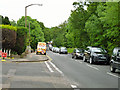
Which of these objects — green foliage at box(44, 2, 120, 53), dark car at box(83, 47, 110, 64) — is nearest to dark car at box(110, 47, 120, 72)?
green foliage at box(44, 2, 120, 53)

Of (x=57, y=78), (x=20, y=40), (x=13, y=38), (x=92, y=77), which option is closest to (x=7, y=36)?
(x=13, y=38)

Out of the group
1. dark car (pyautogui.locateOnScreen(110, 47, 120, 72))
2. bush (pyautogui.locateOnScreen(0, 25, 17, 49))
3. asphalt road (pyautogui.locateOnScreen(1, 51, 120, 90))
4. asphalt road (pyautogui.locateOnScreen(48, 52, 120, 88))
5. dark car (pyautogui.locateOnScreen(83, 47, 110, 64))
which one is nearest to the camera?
asphalt road (pyautogui.locateOnScreen(1, 51, 120, 90))

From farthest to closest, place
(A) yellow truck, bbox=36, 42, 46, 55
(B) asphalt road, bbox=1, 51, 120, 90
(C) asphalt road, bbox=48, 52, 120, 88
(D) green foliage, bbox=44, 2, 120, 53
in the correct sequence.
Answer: (A) yellow truck, bbox=36, 42, 46, 55, (D) green foliage, bbox=44, 2, 120, 53, (C) asphalt road, bbox=48, 52, 120, 88, (B) asphalt road, bbox=1, 51, 120, 90

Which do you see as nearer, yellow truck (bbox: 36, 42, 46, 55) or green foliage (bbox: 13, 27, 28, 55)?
green foliage (bbox: 13, 27, 28, 55)

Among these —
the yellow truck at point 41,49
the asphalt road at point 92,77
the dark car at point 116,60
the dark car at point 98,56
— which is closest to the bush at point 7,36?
the dark car at point 98,56

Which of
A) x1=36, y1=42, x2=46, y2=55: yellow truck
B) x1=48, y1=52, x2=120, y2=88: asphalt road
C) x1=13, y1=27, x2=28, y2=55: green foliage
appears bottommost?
x1=48, y1=52, x2=120, y2=88: asphalt road

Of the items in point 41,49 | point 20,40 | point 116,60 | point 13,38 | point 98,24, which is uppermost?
point 98,24

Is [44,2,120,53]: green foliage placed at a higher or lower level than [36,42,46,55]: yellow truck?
higher

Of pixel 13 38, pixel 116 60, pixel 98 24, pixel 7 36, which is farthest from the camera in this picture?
pixel 98 24

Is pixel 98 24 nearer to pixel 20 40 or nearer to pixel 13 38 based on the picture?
pixel 20 40

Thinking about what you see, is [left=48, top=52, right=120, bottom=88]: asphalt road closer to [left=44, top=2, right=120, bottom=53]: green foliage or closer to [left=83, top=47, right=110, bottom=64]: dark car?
[left=83, top=47, right=110, bottom=64]: dark car

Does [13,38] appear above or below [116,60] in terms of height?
above

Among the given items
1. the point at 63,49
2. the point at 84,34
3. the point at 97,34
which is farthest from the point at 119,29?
the point at 63,49

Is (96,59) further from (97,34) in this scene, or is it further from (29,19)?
(29,19)
